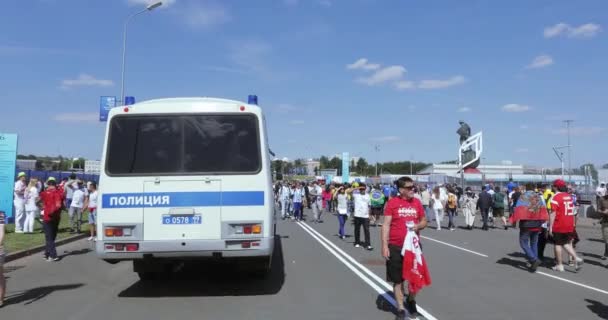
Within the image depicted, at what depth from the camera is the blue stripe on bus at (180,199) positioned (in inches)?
301

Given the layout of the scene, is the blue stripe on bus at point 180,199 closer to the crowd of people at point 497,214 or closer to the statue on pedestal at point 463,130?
the crowd of people at point 497,214

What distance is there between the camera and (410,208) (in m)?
6.80

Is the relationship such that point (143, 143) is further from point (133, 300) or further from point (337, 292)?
point (337, 292)

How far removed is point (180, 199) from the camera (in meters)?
7.68

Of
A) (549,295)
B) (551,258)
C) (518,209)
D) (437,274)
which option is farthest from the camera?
(551,258)

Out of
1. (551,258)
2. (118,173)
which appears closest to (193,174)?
(118,173)

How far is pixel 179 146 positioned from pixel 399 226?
3.47 metres

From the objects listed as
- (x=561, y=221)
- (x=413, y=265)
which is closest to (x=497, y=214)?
(x=561, y=221)

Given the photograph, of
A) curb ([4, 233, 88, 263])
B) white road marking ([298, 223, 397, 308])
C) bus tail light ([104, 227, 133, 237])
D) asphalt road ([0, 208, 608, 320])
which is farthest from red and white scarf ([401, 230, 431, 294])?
curb ([4, 233, 88, 263])

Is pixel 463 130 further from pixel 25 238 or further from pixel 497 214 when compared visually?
pixel 25 238

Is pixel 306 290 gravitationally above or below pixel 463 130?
below

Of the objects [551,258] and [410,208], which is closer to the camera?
[410,208]

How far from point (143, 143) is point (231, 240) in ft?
6.47

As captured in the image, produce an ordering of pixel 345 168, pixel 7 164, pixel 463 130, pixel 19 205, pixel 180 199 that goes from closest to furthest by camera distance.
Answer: pixel 180 199 < pixel 7 164 < pixel 19 205 < pixel 463 130 < pixel 345 168
